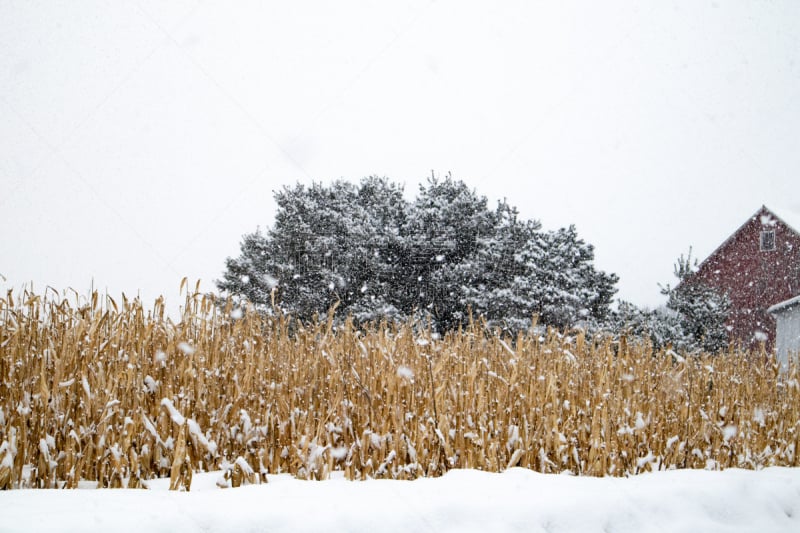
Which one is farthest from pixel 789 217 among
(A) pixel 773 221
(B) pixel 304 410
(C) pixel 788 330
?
(B) pixel 304 410

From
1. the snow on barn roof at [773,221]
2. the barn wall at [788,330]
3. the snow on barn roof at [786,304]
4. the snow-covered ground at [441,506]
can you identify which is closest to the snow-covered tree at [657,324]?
the barn wall at [788,330]

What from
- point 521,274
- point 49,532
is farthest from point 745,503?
point 521,274

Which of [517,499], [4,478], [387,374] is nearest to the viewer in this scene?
[517,499]

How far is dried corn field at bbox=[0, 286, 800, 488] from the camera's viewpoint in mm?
2641

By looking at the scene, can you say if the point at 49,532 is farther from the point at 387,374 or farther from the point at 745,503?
the point at 745,503

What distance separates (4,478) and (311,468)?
3.98 feet

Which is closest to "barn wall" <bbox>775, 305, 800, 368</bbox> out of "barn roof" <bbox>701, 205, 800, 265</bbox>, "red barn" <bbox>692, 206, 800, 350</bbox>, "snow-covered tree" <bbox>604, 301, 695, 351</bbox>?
"snow-covered tree" <bbox>604, 301, 695, 351</bbox>

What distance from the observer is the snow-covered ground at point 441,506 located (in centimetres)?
183

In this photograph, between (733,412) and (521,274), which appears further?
(521,274)

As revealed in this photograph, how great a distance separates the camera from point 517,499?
6.99 feet

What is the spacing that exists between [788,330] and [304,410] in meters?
12.8

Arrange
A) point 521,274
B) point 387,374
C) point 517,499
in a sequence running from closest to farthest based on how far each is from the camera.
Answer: point 517,499 < point 387,374 < point 521,274

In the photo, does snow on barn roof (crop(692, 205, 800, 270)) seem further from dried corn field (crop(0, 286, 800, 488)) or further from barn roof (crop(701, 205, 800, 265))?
dried corn field (crop(0, 286, 800, 488))

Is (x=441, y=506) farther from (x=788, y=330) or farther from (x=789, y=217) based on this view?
(x=789, y=217)
